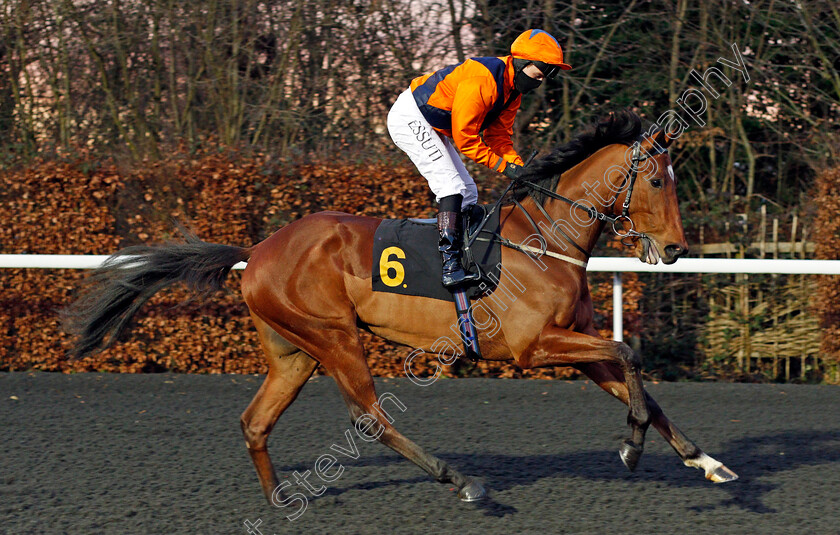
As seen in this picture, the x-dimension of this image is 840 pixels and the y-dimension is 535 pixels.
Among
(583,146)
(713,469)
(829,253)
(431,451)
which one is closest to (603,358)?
(713,469)

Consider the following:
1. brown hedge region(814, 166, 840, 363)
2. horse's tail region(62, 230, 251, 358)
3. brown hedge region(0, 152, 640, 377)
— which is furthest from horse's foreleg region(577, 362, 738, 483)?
brown hedge region(814, 166, 840, 363)

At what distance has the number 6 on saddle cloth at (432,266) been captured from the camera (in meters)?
3.75

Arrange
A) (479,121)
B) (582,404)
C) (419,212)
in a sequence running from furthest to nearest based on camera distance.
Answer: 1. (419,212)
2. (582,404)
3. (479,121)

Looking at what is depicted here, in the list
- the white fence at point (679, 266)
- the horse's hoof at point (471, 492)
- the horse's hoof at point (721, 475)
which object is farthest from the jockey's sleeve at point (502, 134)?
the white fence at point (679, 266)

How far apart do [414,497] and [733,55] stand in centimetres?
669

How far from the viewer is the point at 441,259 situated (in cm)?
380

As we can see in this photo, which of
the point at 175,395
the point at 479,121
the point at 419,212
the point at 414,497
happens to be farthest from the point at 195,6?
the point at 414,497

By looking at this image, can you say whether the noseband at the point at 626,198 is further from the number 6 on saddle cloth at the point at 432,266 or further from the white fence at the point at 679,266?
the white fence at the point at 679,266

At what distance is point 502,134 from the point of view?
4.14 metres

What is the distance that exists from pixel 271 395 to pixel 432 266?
0.95 meters

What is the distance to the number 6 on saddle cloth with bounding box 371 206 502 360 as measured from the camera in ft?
12.3

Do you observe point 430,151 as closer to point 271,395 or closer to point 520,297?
point 520,297

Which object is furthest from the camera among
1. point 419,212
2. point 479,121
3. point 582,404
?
point 419,212

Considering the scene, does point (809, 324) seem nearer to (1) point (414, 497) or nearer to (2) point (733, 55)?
(2) point (733, 55)
